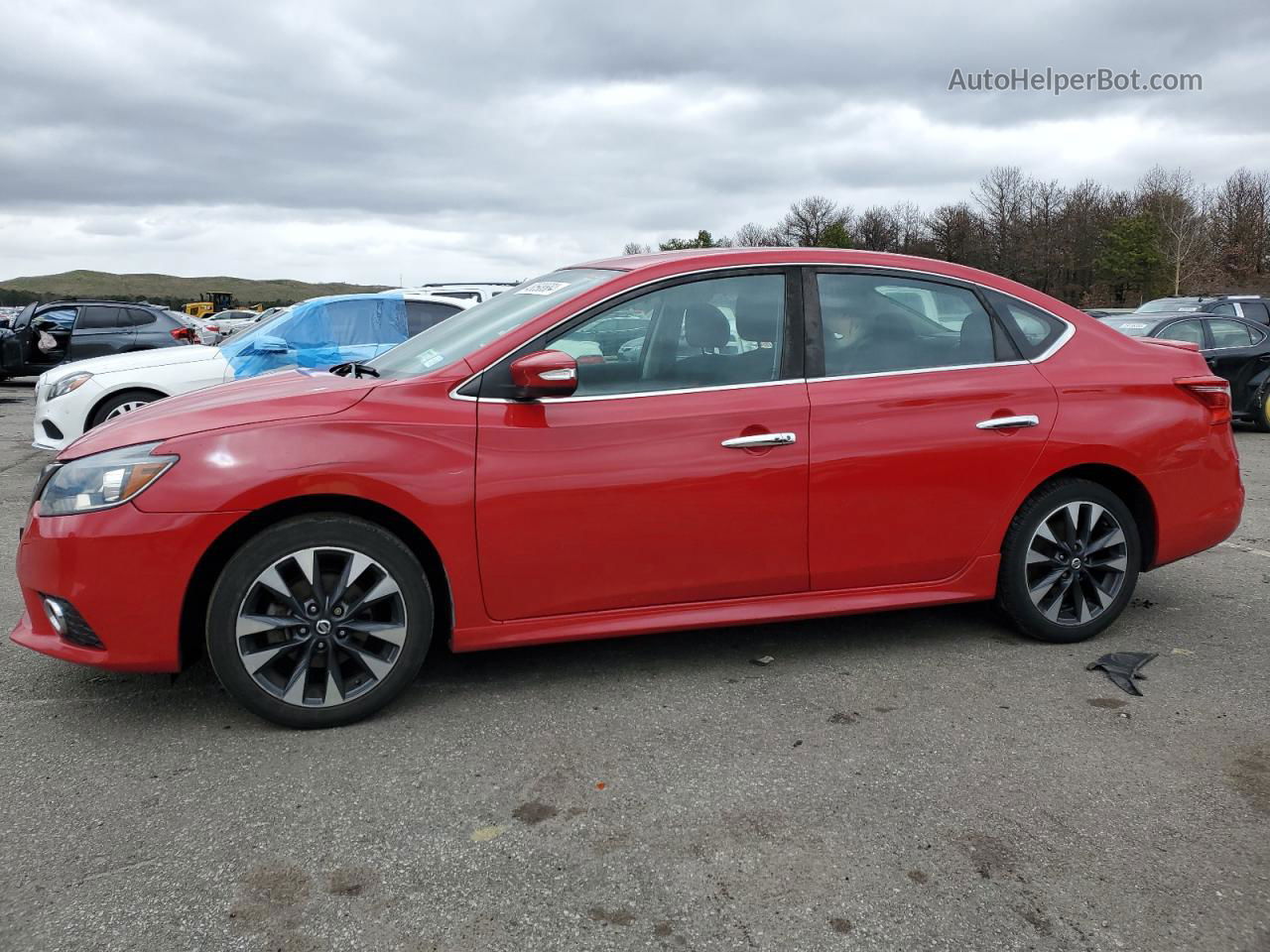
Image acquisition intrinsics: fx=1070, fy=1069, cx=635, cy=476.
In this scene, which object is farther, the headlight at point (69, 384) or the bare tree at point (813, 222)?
the bare tree at point (813, 222)

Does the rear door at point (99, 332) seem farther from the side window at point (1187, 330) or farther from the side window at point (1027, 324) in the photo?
the side window at point (1027, 324)

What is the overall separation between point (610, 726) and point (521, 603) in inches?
21.1

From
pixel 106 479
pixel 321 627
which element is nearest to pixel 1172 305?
pixel 321 627

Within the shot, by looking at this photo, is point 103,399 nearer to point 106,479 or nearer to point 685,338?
point 106,479

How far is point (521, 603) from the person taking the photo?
3.85m

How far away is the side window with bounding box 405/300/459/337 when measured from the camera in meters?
10.1

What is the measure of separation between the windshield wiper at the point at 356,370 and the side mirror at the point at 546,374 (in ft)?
2.77

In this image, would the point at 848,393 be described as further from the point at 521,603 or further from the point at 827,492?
the point at 521,603

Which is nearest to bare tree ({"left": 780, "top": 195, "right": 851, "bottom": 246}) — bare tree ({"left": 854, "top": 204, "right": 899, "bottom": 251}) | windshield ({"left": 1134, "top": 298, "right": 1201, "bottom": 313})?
bare tree ({"left": 854, "top": 204, "right": 899, "bottom": 251})

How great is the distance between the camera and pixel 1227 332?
13.6 m

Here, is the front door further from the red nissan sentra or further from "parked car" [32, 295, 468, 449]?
"parked car" [32, 295, 468, 449]

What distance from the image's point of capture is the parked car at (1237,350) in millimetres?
13375

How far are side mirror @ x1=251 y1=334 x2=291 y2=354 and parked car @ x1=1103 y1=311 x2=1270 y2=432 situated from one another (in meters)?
10.5

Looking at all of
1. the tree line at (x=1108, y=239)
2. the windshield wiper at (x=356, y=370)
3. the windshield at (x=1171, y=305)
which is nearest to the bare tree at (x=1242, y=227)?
the tree line at (x=1108, y=239)
